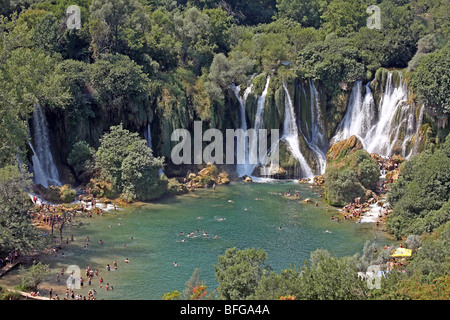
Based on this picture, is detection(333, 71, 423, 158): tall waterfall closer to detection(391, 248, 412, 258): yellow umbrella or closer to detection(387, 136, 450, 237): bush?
detection(387, 136, 450, 237): bush

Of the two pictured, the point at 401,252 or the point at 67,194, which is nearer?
the point at 401,252

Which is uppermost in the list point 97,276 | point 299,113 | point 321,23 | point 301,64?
point 321,23

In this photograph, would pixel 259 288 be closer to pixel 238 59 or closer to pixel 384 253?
pixel 384 253

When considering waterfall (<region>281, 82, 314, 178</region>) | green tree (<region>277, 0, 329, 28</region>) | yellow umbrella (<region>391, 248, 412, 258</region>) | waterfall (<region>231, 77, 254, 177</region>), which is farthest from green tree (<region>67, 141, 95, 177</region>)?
green tree (<region>277, 0, 329, 28</region>)

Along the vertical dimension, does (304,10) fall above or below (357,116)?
above

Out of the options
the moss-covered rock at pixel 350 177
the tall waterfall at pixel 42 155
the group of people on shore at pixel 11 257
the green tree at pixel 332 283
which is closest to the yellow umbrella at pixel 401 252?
the green tree at pixel 332 283

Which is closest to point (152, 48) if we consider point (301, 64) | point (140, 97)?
point (140, 97)

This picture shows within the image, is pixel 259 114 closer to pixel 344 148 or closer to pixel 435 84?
pixel 344 148

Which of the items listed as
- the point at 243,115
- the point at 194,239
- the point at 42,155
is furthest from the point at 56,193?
the point at 243,115
